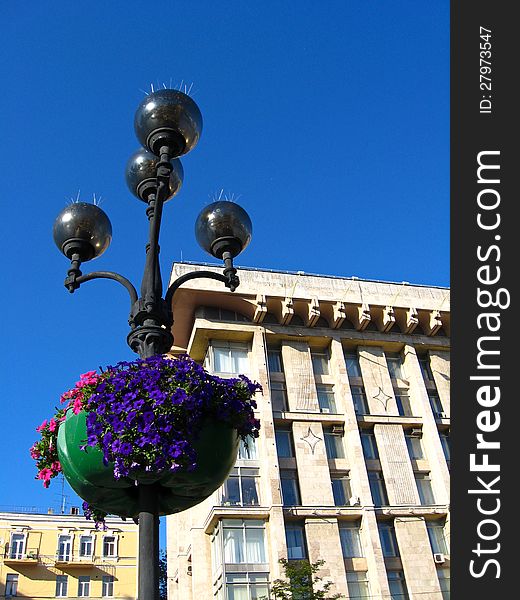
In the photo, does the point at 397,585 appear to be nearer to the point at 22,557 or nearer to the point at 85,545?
the point at 85,545

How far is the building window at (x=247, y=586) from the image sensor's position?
986 inches

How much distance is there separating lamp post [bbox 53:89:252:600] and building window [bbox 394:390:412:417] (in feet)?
91.2

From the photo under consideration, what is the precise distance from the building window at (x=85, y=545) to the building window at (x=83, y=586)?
3.97ft

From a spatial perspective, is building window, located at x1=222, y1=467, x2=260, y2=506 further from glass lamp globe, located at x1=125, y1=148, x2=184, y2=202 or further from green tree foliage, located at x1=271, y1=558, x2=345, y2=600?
glass lamp globe, located at x1=125, y1=148, x2=184, y2=202

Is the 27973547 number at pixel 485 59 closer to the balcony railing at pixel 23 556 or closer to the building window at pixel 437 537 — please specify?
the building window at pixel 437 537

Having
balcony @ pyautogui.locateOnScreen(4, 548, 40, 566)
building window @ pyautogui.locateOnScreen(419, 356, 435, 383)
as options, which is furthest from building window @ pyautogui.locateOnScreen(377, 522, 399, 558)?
balcony @ pyautogui.locateOnScreen(4, 548, 40, 566)

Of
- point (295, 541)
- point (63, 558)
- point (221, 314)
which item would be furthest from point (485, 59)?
point (63, 558)

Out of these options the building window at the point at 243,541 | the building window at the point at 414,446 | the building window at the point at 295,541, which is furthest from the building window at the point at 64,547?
the building window at the point at 414,446

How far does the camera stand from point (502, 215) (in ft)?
14.2

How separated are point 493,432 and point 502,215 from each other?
1.38 m

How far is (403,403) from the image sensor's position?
3325 centimetres

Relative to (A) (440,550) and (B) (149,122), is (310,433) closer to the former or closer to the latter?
(A) (440,550)

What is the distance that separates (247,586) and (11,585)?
17319 mm

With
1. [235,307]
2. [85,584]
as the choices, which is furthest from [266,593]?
[85,584]
